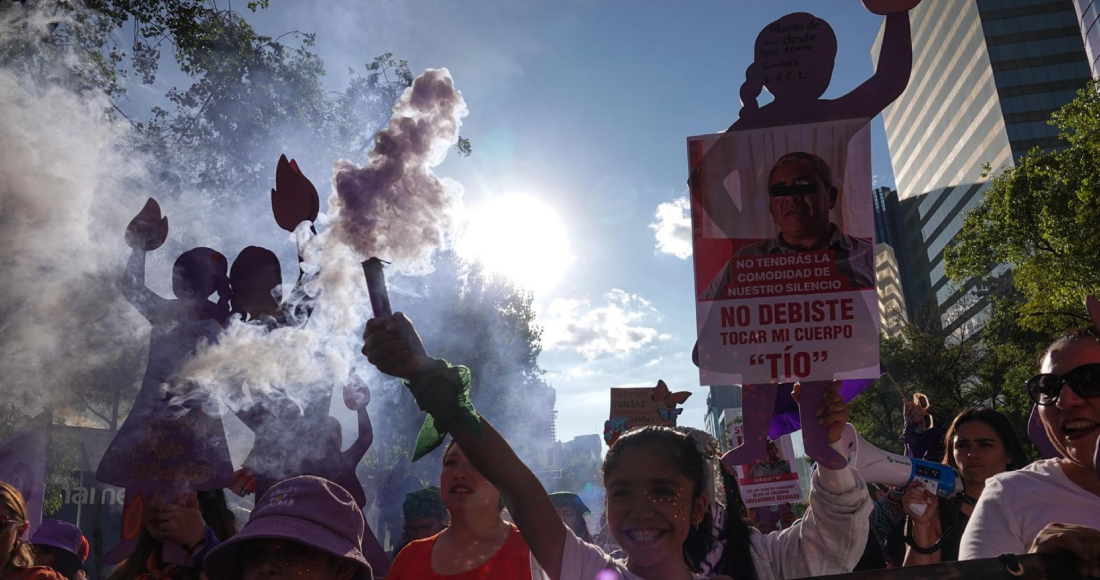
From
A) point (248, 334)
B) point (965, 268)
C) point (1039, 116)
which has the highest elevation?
point (1039, 116)

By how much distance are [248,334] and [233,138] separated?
11.4 meters

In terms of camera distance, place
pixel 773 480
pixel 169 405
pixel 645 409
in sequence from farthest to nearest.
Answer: pixel 645 409
pixel 773 480
pixel 169 405

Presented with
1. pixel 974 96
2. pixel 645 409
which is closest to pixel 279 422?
pixel 645 409

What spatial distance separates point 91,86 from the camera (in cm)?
877

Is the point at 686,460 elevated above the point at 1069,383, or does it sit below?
below

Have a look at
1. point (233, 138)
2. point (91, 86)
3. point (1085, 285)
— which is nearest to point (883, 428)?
point (1085, 285)

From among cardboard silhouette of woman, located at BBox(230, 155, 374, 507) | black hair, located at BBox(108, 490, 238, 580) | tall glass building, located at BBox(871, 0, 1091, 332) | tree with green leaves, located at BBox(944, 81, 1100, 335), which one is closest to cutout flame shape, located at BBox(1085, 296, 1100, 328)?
cardboard silhouette of woman, located at BBox(230, 155, 374, 507)

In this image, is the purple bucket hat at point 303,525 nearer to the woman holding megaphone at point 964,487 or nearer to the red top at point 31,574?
the red top at point 31,574

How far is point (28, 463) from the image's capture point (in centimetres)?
407

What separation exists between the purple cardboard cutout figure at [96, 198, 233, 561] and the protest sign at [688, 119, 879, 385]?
2.46m

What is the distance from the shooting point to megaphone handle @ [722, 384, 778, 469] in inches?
117

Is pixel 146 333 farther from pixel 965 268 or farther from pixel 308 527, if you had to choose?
pixel 965 268

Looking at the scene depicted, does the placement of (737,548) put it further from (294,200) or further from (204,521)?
(204,521)

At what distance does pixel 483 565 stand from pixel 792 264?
176 centimetres
